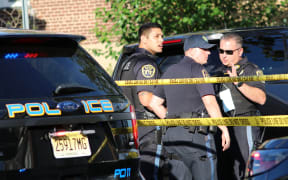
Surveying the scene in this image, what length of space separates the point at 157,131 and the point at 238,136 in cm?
86

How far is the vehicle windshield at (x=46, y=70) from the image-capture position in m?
4.22

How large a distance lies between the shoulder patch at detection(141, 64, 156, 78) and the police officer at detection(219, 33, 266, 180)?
78cm

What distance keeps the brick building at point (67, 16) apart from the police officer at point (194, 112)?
9545mm

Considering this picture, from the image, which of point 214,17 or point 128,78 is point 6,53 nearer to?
point 128,78

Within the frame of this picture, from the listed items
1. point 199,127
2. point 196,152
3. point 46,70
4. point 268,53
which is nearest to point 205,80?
point 199,127

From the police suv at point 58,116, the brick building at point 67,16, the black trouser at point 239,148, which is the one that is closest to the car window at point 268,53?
the black trouser at point 239,148

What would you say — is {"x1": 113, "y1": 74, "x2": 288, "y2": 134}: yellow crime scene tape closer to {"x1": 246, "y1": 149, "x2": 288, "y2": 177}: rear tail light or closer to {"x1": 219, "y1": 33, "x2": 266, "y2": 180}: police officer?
{"x1": 219, "y1": 33, "x2": 266, "y2": 180}: police officer

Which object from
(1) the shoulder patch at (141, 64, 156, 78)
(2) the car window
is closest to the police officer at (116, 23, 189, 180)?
(1) the shoulder patch at (141, 64, 156, 78)

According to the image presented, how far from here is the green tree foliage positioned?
37.3ft

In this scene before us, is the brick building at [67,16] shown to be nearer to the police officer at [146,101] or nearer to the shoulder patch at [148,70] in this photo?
the police officer at [146,101]

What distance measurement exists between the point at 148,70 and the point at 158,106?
0.39 metres

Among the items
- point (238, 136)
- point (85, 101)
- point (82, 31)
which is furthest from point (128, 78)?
point (82, 31)

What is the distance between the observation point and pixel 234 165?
647cm

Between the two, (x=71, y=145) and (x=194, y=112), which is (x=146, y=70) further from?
(x=71, y=145)
